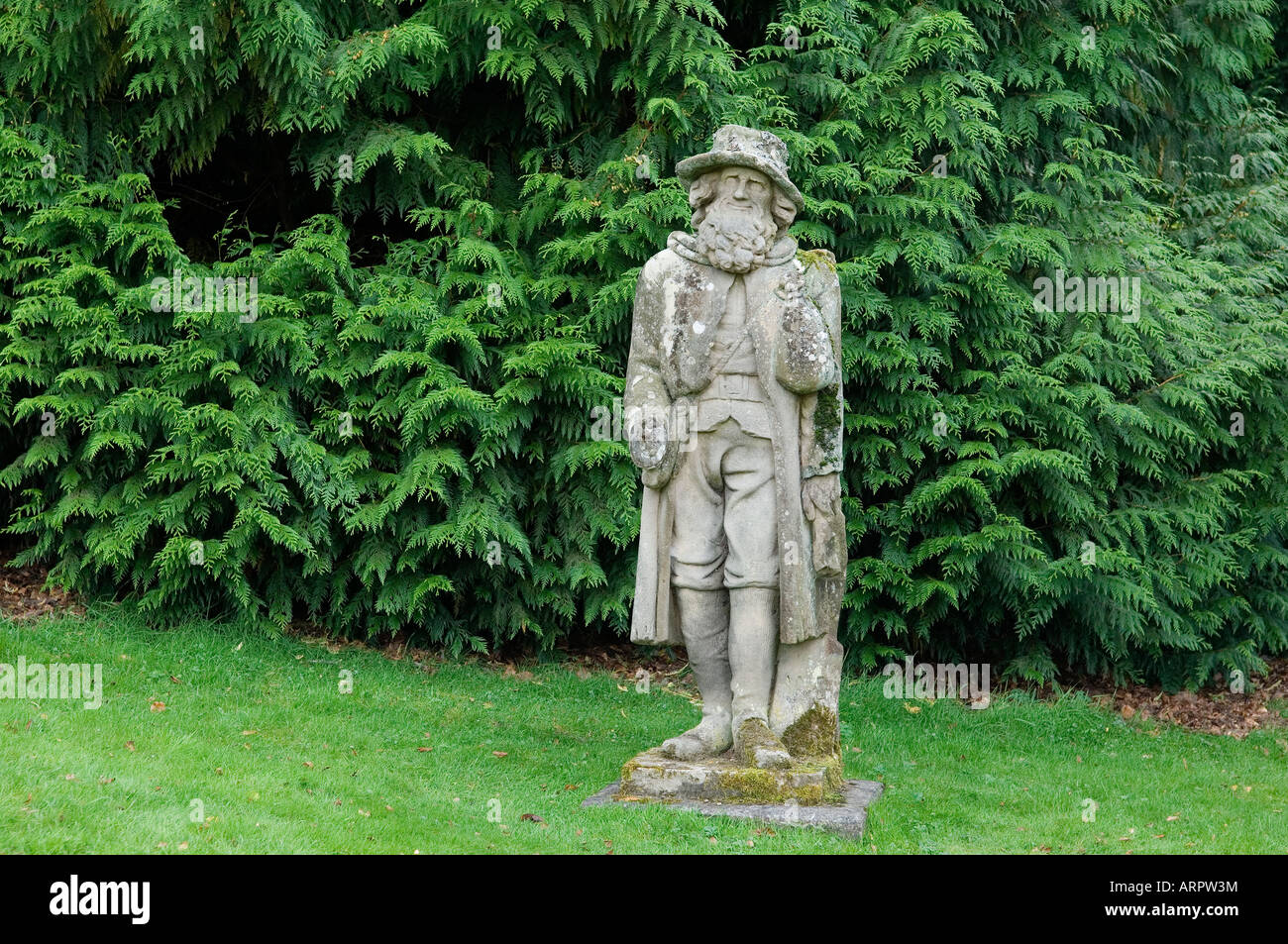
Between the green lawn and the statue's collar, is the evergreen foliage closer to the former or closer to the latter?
the green lawn

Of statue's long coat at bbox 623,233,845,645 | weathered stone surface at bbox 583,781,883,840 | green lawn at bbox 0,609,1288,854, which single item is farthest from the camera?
statue's long coat at bbox 623,233,845,645

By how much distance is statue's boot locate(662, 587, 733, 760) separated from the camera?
6727 millimetres

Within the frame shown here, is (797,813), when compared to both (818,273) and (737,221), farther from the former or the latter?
(737,221)

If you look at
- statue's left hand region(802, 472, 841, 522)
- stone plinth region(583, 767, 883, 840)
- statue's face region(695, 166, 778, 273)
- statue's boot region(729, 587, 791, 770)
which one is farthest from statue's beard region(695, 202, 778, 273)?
stone plinth region(583, 767, 883, 840)

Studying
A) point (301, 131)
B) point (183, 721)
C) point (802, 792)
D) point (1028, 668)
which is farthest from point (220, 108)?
point (1028, 668)

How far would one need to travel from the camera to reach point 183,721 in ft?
25.3

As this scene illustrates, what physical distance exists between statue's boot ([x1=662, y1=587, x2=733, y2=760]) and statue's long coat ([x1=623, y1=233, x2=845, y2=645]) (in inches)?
4.5

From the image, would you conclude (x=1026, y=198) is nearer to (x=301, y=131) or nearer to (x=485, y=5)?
(x=485, y=5)

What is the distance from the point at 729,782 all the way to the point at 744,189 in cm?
283

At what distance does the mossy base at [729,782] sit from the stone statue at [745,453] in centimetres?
7

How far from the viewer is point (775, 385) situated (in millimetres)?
6570

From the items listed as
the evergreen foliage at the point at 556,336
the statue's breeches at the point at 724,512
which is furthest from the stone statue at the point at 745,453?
the evergreen foliage at the point at 556,336

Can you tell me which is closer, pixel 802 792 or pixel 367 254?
pixel 802 792

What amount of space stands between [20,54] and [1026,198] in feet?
23.6
